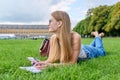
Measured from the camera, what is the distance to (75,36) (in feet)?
19.7

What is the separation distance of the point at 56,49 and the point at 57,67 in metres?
0.54

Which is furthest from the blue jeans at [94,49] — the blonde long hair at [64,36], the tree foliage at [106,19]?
the tree foliage at [106,19]

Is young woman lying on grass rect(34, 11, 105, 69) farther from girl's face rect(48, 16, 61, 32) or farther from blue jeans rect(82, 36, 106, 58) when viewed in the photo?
blue jeans rect(82, 36, 106, 58)

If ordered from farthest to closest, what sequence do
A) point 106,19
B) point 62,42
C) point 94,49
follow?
1. point 106,19
2. point 94,49
3. point 62,42

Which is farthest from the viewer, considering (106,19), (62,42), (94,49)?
(106,19)

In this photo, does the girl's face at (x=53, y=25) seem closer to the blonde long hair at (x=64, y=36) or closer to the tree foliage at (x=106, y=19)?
the blonde long hair at (x=64, y=36)

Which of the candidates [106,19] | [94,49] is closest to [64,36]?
[94,49]

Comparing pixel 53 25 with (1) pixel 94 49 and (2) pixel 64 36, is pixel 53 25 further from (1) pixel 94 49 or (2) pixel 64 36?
(1) pixel 94 49

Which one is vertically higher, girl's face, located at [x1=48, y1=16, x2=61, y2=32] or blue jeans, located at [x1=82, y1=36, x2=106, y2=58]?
girl's face, located at [x1=48, y1=16, x2=61, y2=32]

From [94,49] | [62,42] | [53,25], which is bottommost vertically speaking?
[94,49]

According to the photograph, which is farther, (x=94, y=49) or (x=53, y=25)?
(x=94, y=49)

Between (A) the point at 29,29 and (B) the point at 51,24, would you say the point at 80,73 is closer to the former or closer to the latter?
(B) the point at 51,24

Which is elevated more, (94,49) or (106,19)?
(106,19)

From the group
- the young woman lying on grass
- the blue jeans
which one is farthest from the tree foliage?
the young woman lying on grass
